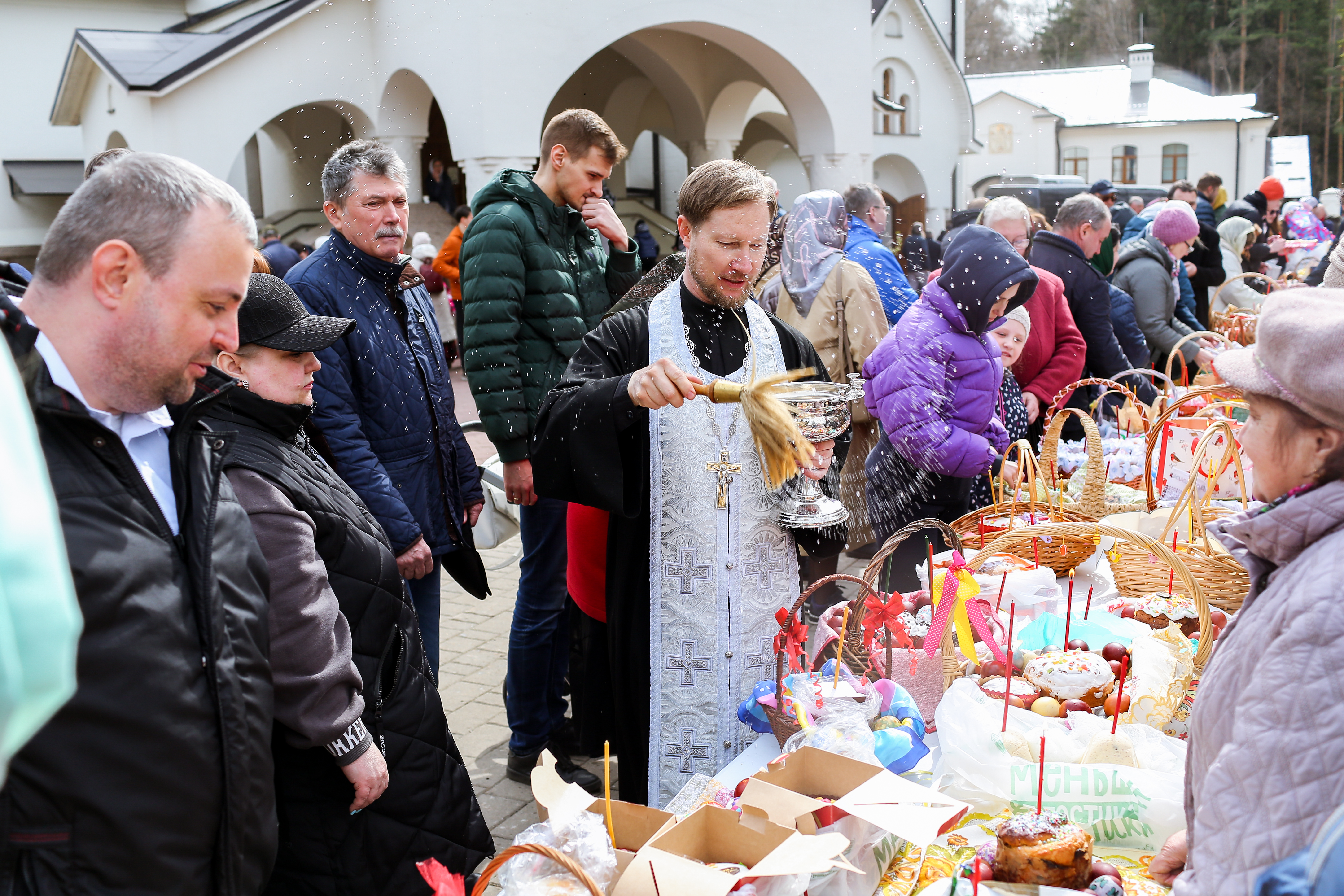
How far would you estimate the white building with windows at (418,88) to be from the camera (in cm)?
1243

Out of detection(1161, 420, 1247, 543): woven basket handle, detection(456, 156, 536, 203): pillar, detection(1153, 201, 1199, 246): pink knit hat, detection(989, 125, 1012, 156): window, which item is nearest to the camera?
detection(1161, 420, 1247, 543): woven basket handle

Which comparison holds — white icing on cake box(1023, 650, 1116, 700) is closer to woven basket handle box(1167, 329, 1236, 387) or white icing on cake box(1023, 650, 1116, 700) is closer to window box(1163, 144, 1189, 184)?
woven basket handle box(1167, 329, 1236, 387)

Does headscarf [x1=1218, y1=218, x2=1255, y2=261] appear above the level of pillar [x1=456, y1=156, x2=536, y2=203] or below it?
below

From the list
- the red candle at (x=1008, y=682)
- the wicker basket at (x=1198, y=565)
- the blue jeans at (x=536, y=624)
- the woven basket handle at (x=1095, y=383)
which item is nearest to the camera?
the red candle at (x=1008, y=682)

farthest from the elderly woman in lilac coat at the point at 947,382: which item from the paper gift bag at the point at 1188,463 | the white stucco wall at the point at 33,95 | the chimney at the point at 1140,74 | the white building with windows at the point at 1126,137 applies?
the chimney at the point at 1140,74

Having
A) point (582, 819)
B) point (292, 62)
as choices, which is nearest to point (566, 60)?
point (292, 62)

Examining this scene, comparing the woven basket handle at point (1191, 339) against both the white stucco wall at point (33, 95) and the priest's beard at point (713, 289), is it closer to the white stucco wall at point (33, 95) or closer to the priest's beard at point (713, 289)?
the priest's beard at point (713, 289)

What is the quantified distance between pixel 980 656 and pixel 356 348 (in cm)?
203

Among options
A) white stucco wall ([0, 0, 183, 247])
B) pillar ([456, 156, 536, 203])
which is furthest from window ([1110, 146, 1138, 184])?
white stucco wall ([0, 0, 183, 247])

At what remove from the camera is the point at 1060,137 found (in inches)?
1524

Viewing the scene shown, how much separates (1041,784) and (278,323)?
1818 mm

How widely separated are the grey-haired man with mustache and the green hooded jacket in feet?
0.58

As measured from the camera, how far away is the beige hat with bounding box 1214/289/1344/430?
1.26 metres

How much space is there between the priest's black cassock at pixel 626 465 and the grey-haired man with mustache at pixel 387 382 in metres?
0.67
